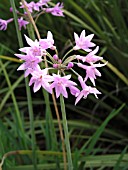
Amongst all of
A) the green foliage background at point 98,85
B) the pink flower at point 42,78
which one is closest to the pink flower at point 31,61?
the pink flower at point 42,78

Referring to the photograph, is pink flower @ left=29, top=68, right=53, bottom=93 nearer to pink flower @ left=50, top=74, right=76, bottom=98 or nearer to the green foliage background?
pink flower @ left=50, top=74, right=76, bottom=98

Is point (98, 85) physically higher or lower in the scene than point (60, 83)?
lower

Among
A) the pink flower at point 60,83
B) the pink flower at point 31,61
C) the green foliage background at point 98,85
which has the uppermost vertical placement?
the pink flower at point 31,61

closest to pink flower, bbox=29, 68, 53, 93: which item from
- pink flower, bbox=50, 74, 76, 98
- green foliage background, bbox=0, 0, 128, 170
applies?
pink flower, bbox=50, 74, 76, 98

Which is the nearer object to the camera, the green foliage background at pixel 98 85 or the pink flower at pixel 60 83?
the pink flower at pixel 60 83

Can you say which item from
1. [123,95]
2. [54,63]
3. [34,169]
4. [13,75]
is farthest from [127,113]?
[54,63]

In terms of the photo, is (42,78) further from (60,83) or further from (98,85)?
(98,85)

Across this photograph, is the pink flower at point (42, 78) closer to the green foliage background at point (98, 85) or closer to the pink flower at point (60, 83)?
the pink flower at point (60, 83)

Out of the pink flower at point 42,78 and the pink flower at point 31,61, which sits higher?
the pink flower at point 31,61

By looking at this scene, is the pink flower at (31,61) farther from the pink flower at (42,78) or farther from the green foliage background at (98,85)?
the green foliage background at (98,85)

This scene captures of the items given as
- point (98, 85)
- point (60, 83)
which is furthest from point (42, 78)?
point (98, 85)

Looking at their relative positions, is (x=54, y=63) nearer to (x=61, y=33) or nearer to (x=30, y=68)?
(x=30, y=68)
